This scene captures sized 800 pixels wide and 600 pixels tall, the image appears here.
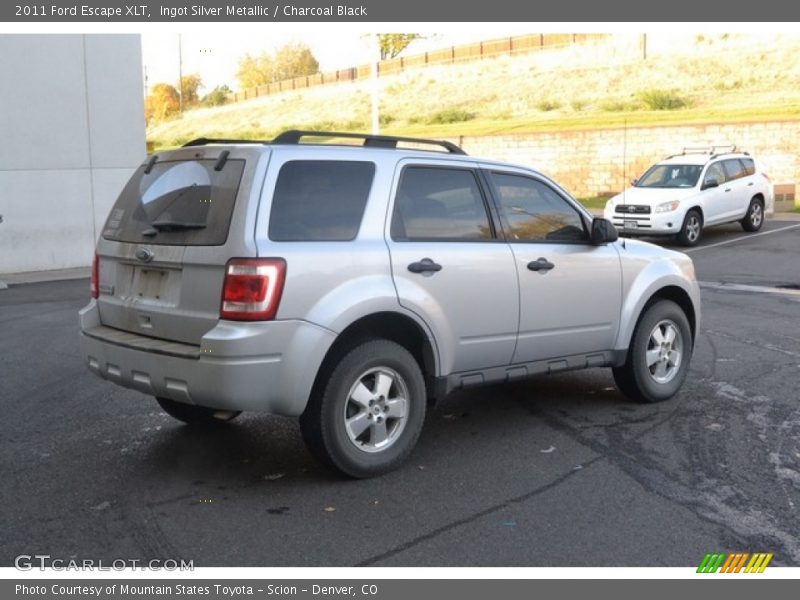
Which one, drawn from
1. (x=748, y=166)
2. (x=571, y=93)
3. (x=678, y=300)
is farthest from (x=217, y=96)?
(x=678, y=300)

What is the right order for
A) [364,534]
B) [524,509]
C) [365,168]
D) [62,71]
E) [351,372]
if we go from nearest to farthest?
[364,534], [524,509], [351,372], [365,168], [62,71]

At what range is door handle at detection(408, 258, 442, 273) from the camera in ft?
18.1

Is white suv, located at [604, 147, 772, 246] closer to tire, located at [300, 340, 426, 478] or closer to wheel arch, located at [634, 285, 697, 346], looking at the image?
wheel arch, located at [634, 285, 697, 346]

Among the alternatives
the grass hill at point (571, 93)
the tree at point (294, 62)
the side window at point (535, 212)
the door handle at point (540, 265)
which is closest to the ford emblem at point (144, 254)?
the side window at point (535, 212)

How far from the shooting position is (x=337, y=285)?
16.9 feet

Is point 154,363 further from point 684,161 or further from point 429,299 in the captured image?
point 684,161

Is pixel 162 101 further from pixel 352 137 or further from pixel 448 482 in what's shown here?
pixel 448 482

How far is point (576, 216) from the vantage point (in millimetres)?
6746

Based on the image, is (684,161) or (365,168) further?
(684,161)

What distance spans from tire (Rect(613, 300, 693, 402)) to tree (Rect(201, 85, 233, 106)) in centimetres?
8066

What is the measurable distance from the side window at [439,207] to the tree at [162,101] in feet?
274

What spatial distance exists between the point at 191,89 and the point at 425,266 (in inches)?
3545

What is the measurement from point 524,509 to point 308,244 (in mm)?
1817

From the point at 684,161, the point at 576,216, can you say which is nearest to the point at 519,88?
the point at 684,161
